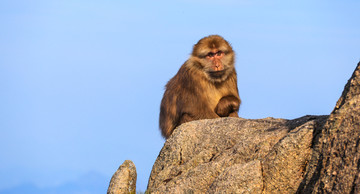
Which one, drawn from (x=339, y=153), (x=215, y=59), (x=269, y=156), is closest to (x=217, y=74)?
(x=215, y=59)

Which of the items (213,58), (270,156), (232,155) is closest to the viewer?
(270,156)

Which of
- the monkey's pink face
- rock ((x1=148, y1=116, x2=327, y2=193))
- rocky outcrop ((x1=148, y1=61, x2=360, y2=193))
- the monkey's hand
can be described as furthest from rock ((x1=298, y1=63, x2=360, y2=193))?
the monkey's pink face

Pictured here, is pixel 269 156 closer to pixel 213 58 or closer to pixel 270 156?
pixel 270 156

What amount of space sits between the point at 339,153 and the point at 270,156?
0.77 m

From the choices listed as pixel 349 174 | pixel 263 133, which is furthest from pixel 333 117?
pixel 263 133

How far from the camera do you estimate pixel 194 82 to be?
9.15m

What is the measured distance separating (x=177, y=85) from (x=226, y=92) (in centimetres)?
88

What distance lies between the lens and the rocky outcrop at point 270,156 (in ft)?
A: 14.8

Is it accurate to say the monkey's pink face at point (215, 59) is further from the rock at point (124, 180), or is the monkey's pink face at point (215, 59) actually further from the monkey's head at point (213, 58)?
the rock at point (124, 180)

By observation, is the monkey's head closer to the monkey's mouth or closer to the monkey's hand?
the monkey's mouth

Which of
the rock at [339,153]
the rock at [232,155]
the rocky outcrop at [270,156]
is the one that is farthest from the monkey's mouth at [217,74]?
the rock at [339,153]

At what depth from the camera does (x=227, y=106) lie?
348 inches

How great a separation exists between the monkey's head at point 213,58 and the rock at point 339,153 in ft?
14.1

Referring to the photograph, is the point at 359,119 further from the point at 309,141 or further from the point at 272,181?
the point at 272,181
